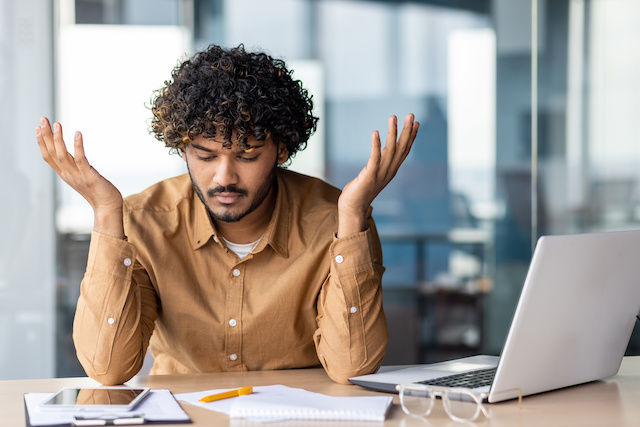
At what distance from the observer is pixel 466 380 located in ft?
4.40

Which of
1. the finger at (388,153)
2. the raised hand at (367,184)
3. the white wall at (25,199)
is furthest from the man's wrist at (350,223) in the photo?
the white wall at (25,199)

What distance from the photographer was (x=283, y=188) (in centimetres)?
194

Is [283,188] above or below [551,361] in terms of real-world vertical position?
above

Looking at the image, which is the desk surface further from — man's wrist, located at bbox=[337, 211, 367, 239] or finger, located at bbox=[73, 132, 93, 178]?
finger, located at bbox=[73, 132, 93, 178]

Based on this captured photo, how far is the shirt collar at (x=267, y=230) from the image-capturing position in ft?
5.86

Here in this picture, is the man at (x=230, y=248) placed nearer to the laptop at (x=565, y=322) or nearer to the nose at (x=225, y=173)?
the nose at (x=225, y=173)

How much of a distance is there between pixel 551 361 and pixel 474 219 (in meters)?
2.67

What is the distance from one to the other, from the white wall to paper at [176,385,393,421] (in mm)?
2065

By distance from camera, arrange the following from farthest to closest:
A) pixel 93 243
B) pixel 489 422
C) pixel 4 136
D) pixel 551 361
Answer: pixel 4 136 → pixel 93 243 → pixel 551 361 → pixel 489 422

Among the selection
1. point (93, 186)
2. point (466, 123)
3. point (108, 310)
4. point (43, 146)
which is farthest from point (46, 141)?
point (466, 123)

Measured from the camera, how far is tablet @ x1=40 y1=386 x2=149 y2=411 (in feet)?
3.83

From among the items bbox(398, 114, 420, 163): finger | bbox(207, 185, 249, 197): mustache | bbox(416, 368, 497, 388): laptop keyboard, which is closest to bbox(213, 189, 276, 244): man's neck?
bbox(207, 185, 249, 197): mustache

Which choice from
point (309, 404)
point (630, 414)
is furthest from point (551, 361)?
point (309, 404)

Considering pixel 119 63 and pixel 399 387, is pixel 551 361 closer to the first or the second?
pixel 399 387
